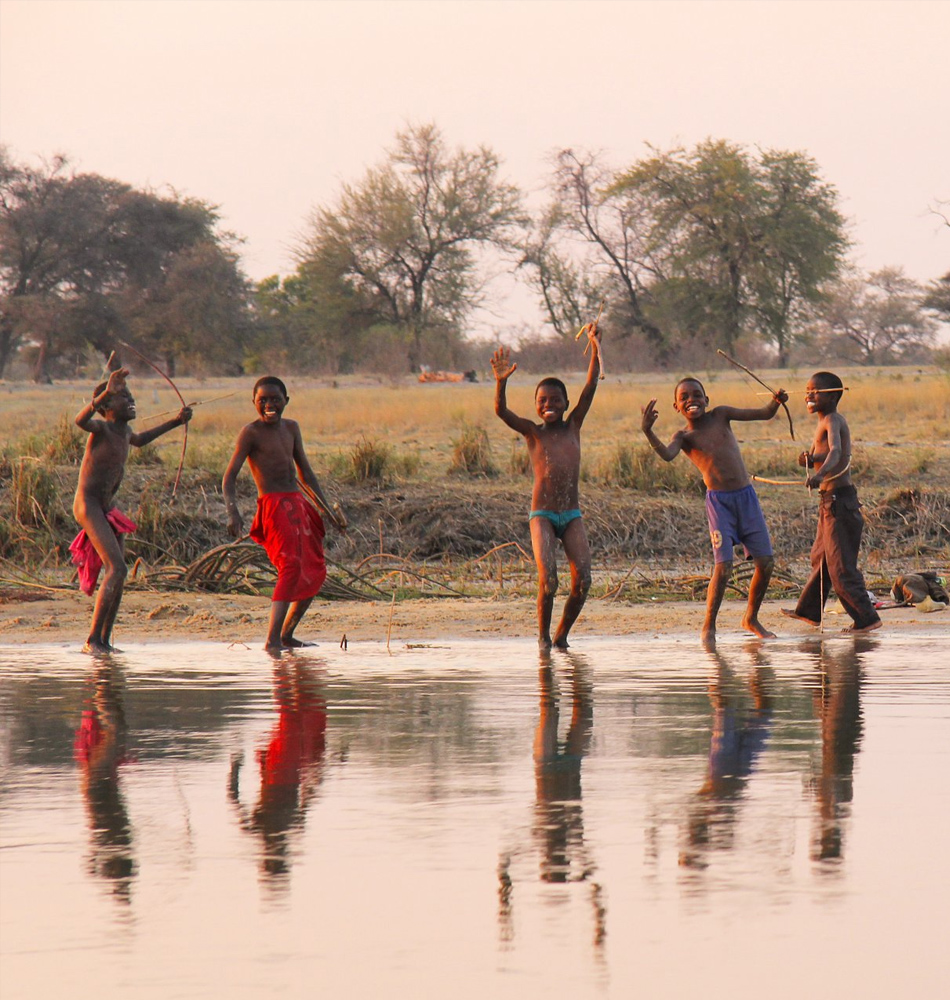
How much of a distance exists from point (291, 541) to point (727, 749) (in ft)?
13.3

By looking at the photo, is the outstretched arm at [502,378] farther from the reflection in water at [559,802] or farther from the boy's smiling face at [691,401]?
the reflection in water at [559,802]

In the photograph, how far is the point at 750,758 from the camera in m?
5.80

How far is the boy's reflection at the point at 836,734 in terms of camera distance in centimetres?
467

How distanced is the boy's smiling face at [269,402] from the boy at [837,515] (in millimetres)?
3156

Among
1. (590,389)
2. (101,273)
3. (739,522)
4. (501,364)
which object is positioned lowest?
(739,522)

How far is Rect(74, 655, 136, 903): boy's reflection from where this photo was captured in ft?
14.3

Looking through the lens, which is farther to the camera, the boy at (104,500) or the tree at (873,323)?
the tree at (873,323)

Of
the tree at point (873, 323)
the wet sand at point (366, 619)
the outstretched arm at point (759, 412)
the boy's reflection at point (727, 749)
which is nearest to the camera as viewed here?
the boy's reflection at point (727, 749)

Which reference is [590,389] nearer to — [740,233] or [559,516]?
[559,516]

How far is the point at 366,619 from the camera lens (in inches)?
433

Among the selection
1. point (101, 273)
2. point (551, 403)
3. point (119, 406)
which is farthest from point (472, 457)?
point (101, 273)

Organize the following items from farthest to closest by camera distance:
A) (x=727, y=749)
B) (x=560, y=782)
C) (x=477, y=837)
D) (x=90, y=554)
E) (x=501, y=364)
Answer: (x=90, y=554) → (x=501, y=364) → (x=727, y=749) → (x=560, y=782) → (x=477, y=837)

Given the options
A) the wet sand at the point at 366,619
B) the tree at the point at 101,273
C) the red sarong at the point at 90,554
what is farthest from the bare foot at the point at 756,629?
the tree at the point at 101,273

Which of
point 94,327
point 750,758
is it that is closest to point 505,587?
point 750,758
